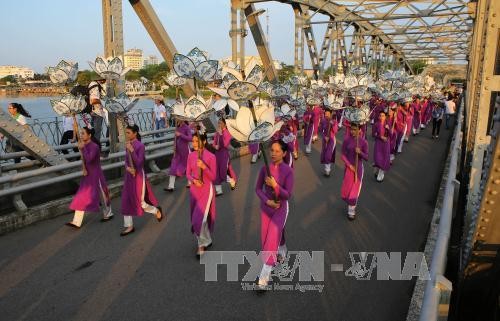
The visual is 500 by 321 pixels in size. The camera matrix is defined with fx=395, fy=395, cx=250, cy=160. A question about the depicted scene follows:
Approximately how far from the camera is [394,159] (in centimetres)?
1191

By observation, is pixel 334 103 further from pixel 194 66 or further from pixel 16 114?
pixel 16 114

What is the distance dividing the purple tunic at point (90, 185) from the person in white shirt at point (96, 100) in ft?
8.78

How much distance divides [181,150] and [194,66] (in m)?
2.87

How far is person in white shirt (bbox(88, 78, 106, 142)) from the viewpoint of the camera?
8.23 metres

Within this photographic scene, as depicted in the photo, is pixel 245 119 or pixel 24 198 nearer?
pixel 245 119

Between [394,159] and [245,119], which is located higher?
[245,119]

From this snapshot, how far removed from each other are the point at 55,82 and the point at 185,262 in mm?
4003

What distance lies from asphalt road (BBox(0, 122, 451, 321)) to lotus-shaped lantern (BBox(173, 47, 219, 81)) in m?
2.33

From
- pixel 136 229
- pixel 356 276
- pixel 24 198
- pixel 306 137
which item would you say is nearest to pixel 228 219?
pixel 136 229

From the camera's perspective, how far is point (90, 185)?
6055 millimetres

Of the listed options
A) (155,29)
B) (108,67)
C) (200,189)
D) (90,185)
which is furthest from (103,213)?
(155,29)

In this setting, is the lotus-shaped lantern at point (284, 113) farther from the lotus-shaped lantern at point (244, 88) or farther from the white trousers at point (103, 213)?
the lotus-shaped lantern at point (244, 88)

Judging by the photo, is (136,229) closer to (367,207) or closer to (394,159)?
(367,207)

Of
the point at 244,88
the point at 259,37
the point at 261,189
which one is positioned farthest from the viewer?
the point at 259,37
